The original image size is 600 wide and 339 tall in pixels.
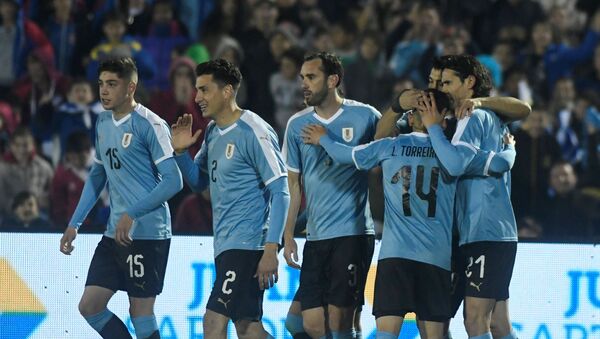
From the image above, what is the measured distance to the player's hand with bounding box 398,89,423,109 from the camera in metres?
9.23

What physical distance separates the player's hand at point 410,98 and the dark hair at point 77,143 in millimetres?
5229

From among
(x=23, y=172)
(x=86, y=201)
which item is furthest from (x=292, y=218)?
(x=23, y=172)

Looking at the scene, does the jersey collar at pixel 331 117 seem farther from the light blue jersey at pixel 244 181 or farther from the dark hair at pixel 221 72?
the dark hair at pixel 221 72

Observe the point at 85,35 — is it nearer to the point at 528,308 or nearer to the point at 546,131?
the point at 546,131

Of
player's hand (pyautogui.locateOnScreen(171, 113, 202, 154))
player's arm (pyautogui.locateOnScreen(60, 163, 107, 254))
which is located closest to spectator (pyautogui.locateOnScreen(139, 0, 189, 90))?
player's arm (pyautogui.locateOnScreen(60, 163, 107, 254))

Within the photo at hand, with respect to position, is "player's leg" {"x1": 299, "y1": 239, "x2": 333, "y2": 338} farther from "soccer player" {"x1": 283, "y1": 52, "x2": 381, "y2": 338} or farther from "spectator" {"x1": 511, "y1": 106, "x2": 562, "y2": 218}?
"spectator" {"x1": 511, "y1": 106, "x2": 562, "y2": 218}

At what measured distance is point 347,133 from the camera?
9.82 m

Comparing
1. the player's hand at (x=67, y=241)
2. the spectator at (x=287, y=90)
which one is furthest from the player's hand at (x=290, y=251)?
the spectator at (x=287, y=90)

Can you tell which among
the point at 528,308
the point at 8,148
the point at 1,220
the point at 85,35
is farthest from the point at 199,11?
the point at 528,308

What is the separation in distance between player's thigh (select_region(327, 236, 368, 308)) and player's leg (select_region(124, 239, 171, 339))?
1190 mm

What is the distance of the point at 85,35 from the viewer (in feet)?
52.4

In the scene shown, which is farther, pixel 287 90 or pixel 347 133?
pixel 287 90

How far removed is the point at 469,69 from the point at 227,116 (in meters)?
1.61

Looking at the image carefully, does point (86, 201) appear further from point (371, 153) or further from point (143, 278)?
point (371, 153)
